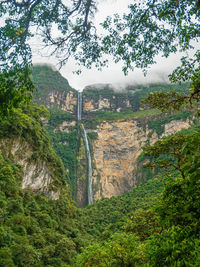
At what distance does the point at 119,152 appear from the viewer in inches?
2490

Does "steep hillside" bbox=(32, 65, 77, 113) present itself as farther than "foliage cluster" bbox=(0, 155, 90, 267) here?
Yes

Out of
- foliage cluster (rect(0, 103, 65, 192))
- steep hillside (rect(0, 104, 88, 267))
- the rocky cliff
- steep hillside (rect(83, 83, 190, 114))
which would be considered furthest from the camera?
steep hillside (rect(83, 83, 190, 114))

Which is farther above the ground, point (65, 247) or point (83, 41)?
point (83, 41)

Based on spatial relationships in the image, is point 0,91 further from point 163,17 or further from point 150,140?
point 150,140

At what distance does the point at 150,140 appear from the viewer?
60.1m

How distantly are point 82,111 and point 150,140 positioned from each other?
25.9 meters

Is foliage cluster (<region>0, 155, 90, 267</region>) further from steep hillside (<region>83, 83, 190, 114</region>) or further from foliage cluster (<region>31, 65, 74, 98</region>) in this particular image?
foliage cluster (<region>31, 65, 74, 98</region>)

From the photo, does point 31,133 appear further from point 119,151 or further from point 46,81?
point 46,81

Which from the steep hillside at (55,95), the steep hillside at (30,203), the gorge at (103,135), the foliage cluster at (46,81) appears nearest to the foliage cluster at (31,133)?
the steep hillside at (30,203)

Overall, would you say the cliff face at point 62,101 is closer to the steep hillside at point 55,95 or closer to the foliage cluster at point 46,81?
the steep hillside at point 55,95

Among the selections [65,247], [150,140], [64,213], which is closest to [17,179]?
[65,247]

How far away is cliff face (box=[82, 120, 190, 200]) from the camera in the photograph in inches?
2246

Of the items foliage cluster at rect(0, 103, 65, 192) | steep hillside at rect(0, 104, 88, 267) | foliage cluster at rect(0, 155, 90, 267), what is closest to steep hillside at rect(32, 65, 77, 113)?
foliage cluster at rect(0, 103, 65, 192)

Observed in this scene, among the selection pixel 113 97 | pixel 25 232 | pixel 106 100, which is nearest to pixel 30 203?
pixel 25 232
